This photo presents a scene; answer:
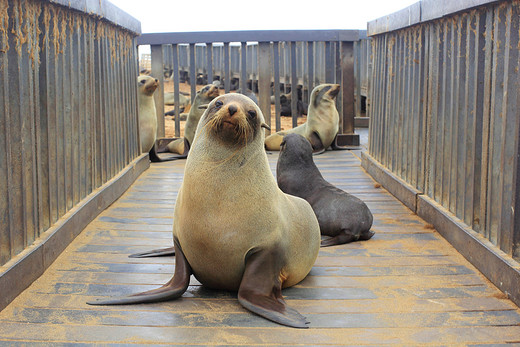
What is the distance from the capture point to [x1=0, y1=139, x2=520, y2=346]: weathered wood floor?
2.95 meters

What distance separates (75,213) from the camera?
4629mm

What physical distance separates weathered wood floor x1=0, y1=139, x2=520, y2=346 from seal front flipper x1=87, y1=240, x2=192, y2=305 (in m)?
0.04

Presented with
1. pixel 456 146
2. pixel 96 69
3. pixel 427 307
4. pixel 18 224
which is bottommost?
pixel 427 307

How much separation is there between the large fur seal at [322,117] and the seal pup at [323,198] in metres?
3.64

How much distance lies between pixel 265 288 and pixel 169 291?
0.49 m

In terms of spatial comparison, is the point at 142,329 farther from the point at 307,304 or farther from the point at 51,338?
the point at 307,304

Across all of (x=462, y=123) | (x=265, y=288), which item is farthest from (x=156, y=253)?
(x=462, y=123)

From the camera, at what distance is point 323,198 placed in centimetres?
491

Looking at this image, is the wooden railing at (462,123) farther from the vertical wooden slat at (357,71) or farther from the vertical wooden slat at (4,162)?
the vertical wooden slat at (357,71)

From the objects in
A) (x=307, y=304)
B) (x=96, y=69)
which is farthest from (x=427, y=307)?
(x=96, y=69)

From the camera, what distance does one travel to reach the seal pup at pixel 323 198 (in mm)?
4676

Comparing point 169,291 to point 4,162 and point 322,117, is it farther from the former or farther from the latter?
point 322,117

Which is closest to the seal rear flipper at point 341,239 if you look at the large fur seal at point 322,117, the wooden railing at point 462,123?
the wooden railing at point 462,123

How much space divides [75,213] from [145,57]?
111 ft
